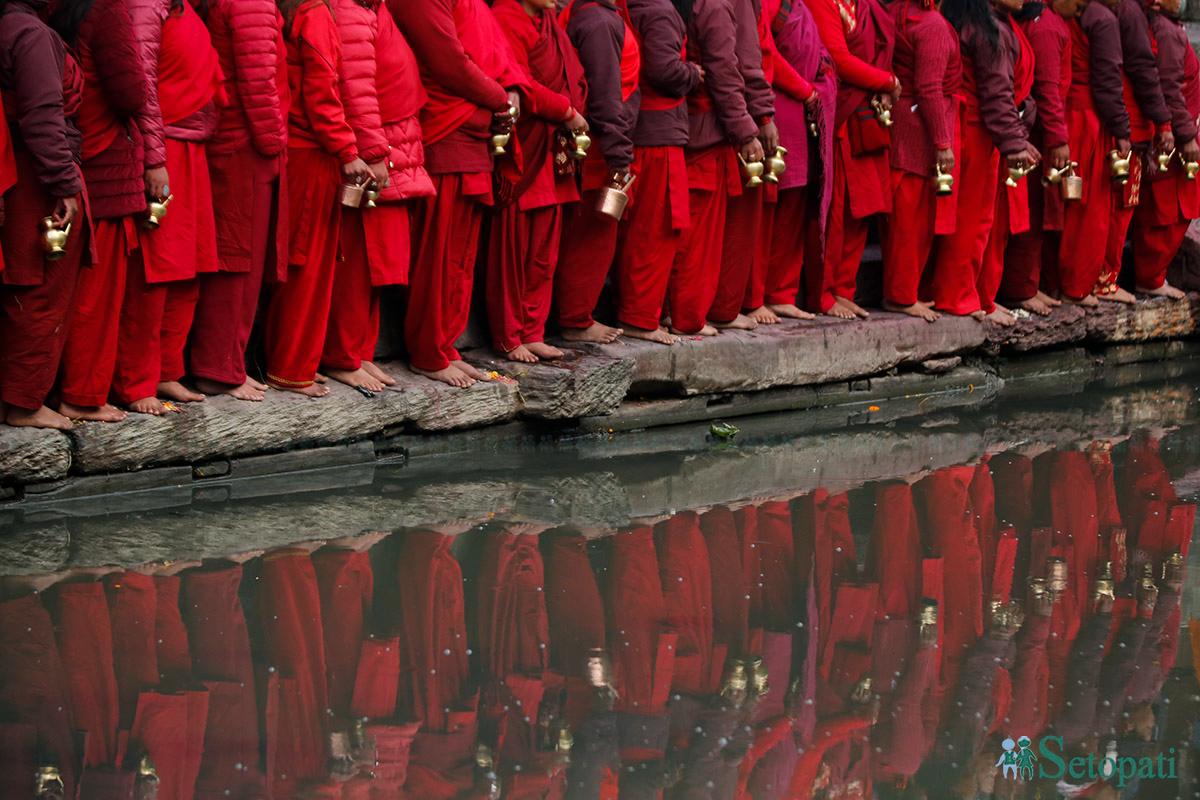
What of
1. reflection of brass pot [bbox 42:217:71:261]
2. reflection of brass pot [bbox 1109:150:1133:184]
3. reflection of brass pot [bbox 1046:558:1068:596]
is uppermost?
reflection of brass pot [bbox 1109:150:1133:184]

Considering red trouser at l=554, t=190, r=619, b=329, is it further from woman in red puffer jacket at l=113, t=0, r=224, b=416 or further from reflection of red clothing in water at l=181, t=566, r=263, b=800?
reflection of red clothing in water at l=181, t=566, r=263, b=800

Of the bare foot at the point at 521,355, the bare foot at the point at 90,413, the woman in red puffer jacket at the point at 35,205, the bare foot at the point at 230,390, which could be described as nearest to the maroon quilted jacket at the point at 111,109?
the woman in red puffer jacket at the point at 35,205

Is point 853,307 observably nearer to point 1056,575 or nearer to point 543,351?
point 543,351

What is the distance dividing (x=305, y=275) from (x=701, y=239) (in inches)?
84.6

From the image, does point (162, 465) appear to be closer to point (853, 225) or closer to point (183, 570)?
point (183, 570)

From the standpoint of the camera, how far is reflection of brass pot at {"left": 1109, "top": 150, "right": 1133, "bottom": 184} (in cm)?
1001

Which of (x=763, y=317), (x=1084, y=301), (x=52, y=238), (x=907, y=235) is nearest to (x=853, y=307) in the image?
(x=907, y=235)

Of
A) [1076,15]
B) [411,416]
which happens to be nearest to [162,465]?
[411,416]

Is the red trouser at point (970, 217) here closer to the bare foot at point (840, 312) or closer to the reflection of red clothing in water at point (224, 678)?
the bare foot at point (840, 312)

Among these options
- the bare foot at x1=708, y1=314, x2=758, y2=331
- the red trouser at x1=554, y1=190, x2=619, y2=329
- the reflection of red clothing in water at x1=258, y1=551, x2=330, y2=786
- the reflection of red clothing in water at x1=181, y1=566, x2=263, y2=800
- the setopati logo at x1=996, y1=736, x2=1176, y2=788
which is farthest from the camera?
the bare foot at x1=708, y1=314, x2=758, y2=331

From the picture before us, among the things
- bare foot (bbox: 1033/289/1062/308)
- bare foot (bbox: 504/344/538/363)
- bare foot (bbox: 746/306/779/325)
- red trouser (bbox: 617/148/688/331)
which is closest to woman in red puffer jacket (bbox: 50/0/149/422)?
bare foot (bbox: 504/344/538/363)

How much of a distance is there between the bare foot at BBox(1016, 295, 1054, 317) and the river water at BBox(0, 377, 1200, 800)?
2700mm

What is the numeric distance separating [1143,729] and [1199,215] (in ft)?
22.4

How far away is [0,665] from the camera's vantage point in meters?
4.51
